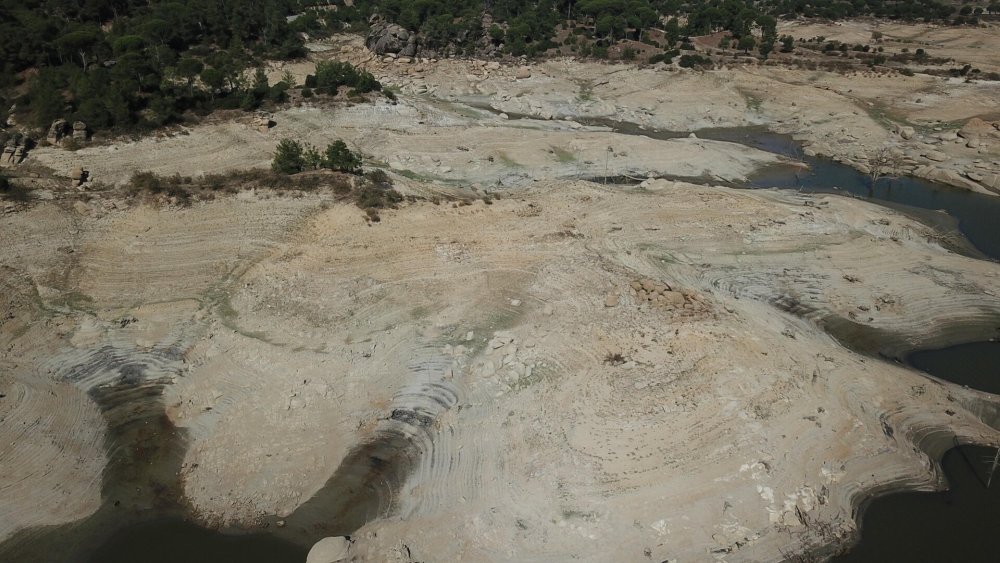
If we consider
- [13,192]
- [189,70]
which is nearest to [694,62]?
[189,70]

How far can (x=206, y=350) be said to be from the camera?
82.1 ft

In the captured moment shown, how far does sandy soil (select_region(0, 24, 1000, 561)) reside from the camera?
19.5 meters

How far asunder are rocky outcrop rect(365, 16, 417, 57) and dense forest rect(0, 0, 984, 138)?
2.90 meters

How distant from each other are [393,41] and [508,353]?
197 ft

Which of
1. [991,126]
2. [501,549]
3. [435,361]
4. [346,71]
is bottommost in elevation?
[501,549]

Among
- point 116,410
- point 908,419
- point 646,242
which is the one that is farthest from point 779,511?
point 116,410

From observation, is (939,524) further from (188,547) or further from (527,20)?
(527,20)

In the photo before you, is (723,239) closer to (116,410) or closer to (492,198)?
(492,198)

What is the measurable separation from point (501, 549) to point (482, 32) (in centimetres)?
7586

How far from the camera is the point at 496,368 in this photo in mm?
24031

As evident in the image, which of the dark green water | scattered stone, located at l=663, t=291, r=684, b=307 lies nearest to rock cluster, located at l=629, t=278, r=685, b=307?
scattered stone, located at l=663, t=291, r=684, b=307

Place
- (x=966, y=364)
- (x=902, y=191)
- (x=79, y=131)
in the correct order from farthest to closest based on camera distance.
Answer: (x=902, y=191) → (x=79, y=131) → (x=966, y=364)

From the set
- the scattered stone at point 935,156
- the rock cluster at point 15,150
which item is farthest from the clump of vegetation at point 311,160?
the scattered stone at point 935,156

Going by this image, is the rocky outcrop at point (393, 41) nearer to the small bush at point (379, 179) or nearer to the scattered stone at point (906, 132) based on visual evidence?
the small bush at point (379, 179)
